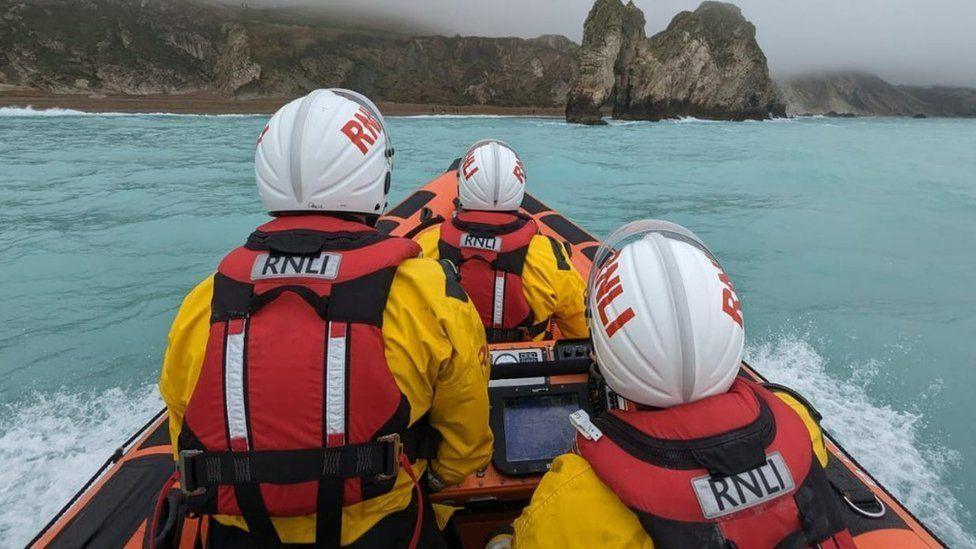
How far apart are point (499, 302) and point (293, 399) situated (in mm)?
1558

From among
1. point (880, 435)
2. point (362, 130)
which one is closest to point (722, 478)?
point (362, 130)

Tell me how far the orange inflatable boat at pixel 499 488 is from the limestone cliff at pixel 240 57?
150ft

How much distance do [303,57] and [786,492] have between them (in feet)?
241

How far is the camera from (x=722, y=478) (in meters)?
0.85

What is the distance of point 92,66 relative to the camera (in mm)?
52375

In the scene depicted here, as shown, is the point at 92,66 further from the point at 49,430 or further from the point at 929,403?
the point at 929,403

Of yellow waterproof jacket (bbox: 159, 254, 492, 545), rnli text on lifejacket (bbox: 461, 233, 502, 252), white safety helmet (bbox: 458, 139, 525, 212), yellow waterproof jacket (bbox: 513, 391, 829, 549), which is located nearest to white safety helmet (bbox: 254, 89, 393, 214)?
yellow waterproof jacket (bbox: 159, 254, 492, 545)

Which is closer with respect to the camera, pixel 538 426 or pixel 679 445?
pixel 679 445

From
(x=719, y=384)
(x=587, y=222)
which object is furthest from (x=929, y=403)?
(x=587, y=222)

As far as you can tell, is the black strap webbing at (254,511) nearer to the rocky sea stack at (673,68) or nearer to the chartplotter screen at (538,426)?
the chartplotter screen at (538,426)

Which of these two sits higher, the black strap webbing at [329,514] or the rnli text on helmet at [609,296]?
the rnli text on helmet at [609,296]

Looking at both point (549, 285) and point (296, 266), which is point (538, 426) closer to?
point (549, 285)

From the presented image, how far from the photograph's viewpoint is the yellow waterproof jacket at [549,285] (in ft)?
8.36

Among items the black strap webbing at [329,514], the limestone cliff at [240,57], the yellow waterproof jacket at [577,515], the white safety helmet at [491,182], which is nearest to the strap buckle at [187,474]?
the black strap webbing at [329,514]
